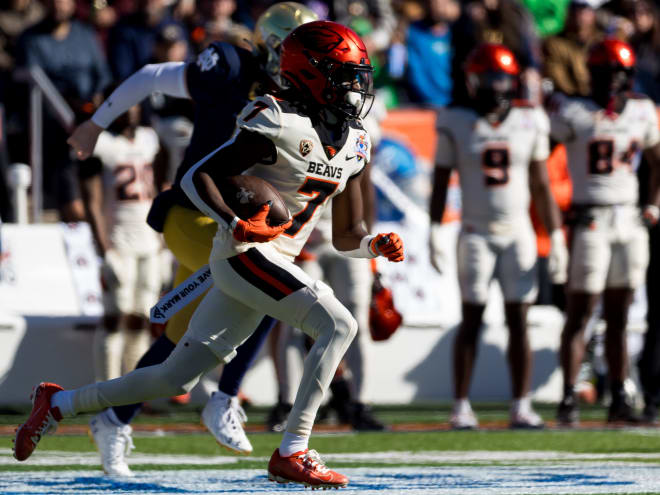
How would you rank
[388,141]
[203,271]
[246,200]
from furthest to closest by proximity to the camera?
[388,141] < [203,271] < [246,200]

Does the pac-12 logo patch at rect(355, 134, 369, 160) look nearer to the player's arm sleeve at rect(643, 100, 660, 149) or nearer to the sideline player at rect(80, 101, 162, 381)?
the sideline player at rect(80, 101, 162, 381)

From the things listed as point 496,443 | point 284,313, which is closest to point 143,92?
point 284,313

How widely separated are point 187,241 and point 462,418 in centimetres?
277

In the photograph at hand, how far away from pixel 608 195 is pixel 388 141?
3.40m

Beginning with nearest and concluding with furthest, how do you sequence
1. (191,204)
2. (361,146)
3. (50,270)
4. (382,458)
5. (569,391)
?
(361,146) → (191,204) → (382,458) → (569,391) → (50,270)

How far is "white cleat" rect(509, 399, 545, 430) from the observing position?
24.9 ft

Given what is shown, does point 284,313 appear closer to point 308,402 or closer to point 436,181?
point 308,402

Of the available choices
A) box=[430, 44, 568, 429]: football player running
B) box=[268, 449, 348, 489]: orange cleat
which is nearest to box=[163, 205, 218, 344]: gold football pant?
box=[268, 449, 348, 489]: orange cleat

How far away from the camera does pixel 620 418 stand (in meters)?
7.88

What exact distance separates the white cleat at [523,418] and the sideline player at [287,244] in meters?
2.85

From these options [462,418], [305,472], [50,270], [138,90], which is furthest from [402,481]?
[50,270]

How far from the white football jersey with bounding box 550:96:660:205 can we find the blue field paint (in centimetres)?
248

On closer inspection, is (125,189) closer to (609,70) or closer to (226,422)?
(609,70)

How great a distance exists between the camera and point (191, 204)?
5.33m
